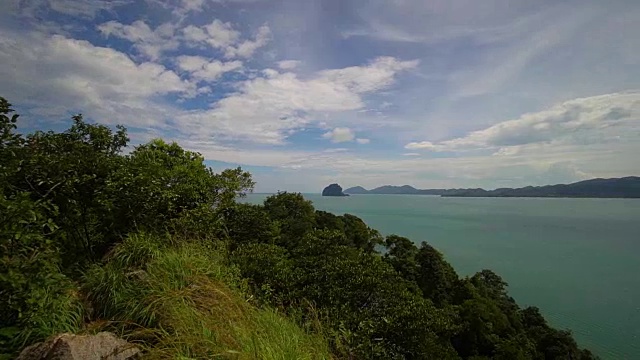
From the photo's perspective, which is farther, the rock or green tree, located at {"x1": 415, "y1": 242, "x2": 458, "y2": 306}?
Result: green tree, located at {"x1": 415, "y1": 242, "x2": 458, "y2": 306}

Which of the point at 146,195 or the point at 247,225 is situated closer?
the point at 146,195

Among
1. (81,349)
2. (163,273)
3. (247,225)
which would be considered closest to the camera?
(81,349)

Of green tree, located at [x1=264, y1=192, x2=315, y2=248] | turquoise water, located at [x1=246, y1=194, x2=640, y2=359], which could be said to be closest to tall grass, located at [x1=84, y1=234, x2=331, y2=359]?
green tree, located at [x1=264, y1=192, x2=315, y2=248]

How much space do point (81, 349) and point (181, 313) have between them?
2.03 ft

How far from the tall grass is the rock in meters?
0.12

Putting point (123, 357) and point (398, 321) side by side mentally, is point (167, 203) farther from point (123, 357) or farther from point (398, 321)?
point (398, 321)

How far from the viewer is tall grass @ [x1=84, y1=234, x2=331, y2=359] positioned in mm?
2352

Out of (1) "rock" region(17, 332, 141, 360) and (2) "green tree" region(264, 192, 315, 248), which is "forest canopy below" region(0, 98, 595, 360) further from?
(2) "green tree" region(264, 192, 315, 248)

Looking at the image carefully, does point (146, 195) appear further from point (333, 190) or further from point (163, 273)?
point (333, 190)

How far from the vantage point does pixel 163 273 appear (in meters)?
3.34

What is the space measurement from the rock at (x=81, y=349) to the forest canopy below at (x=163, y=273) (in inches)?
6.2

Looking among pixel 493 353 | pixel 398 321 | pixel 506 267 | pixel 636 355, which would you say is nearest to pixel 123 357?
pixel 398 321

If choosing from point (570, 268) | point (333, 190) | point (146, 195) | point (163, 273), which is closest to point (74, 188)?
point (146, 195)

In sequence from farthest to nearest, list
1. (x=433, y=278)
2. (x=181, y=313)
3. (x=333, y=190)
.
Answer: (x=333, y=190) < (x=433, y=278) < (x=181, y=313)
